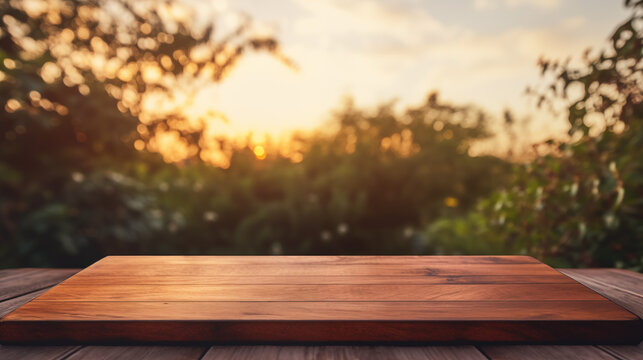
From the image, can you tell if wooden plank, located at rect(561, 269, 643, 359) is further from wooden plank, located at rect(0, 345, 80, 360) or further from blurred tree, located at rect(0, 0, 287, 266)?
blurred tree, located at rect(0, 0, 287, 266)

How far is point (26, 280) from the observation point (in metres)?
1.18

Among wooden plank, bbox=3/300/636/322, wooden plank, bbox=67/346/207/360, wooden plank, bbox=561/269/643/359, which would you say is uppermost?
wooden plank, bbox=3/300/636/322

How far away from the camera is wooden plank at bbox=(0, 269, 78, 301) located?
3.48 feet

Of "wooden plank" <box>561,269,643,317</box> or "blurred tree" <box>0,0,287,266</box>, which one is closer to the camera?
"wooden plank" <box>561,269,643,317</box>

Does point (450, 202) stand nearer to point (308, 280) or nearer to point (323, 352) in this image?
point (308, 280)

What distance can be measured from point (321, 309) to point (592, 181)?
1.49m

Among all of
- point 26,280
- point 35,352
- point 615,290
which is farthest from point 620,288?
point 26,280

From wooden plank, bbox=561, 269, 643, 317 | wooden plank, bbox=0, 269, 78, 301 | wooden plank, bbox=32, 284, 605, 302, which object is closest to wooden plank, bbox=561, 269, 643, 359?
wooden plank, bbox=561, 269, 643, 317

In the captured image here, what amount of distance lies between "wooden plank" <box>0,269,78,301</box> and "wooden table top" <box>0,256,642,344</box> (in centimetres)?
22

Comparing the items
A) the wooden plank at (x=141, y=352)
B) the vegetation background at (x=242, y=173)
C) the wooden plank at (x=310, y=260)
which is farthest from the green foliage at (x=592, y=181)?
the wooden plank at (x=141, y=352)

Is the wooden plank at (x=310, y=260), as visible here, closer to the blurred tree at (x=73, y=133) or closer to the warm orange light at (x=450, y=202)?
the blurred tree at (x=73, y=133)

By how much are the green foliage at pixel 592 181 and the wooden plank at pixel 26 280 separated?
2.12 meters

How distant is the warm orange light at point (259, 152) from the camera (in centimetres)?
479

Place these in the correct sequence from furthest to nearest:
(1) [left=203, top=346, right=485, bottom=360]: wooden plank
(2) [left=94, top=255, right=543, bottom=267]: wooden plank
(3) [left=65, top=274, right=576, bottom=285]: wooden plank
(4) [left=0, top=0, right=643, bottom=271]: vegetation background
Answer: (4) [left=0, top=0, right=643, bottom=271]: vegetation background
(2) [left=94, top=255, right=543, bottom=267]: wooden plank
(3) [left=65, top=274, right=576, bottom=285]: wooden plank
(1) [left=203, top=346, right=485, bottom=360]: wooden plank
